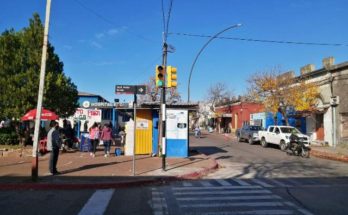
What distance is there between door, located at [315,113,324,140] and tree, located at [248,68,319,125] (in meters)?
1.30

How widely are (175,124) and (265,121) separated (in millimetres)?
27957

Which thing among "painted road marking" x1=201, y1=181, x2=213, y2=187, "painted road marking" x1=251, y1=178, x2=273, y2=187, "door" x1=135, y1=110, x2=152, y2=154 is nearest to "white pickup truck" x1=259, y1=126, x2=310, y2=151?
"door" x1=135, y1=110, x2=152, y2=154

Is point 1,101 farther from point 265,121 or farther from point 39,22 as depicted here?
point 265,121

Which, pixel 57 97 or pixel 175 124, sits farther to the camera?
pixel 57 97

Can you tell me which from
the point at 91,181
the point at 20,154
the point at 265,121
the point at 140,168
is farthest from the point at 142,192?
the point at 265,121

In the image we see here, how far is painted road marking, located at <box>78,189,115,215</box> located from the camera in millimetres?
8078

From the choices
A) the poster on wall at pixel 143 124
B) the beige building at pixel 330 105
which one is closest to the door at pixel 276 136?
the beige building at pixel 330 105

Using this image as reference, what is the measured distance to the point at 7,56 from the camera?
72.1 ft

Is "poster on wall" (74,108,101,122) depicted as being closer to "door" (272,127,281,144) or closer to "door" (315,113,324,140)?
"door" (272,127,281,144)

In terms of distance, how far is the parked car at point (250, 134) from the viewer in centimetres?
3412

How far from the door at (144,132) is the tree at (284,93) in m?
16.0

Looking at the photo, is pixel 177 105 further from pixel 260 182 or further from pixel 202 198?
pixel 202 198

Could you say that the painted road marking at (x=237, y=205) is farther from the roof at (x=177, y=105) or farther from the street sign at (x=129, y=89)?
the roof at (x=177, y=105)

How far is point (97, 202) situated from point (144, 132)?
37.3 ft
